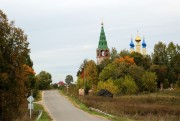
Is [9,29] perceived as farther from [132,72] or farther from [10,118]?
[132,72]

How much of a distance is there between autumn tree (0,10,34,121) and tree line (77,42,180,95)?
162ft

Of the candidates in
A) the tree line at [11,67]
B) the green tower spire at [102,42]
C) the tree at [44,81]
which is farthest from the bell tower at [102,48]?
the tree line at [11,67]

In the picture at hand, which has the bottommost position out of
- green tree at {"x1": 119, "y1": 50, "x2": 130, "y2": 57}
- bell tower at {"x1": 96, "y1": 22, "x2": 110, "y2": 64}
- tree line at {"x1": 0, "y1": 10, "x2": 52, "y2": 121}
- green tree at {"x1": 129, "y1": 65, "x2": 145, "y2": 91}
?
tree line at {"x1": 0, "y1": 10, "x2": 52, "y2": 121}

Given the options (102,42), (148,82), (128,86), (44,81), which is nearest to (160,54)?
(102,42)

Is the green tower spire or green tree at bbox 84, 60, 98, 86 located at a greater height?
the green tower spire

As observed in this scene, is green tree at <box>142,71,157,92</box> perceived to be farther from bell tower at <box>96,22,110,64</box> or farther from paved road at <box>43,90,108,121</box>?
bell tower at <box>96,22,110,64</box>

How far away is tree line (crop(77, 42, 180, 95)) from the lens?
271 feet

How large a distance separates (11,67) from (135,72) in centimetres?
5824

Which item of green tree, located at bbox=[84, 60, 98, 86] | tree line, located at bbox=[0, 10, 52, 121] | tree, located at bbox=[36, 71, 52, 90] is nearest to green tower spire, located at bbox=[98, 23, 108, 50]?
tree, located at bbox=[36, 71, 52, 90]

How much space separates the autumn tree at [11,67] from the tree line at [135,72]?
4926 centimetres

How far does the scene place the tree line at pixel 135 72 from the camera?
271 ft

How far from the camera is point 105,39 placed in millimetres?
136250

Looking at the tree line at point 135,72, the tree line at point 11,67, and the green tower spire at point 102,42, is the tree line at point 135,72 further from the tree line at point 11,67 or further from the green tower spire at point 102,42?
the tree line at point 11,67

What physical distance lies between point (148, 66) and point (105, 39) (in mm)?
32957
